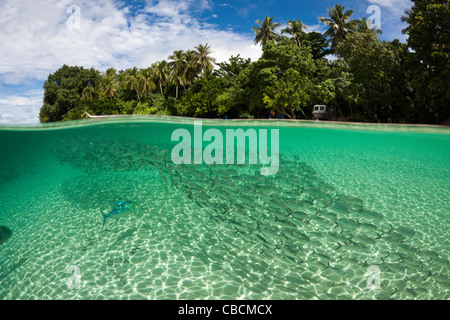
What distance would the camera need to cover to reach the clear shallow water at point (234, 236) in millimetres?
4711

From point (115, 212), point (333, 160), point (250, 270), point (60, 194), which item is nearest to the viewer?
point (250, 270)

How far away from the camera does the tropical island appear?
1927 centimetres

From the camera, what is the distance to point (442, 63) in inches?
725

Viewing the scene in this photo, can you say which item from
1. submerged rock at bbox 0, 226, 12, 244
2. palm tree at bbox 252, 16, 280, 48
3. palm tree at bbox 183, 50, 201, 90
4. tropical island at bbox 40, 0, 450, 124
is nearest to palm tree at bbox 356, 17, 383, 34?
tropical island at bbox 40, 0, 450, 124

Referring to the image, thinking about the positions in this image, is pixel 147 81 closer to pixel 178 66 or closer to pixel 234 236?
pixel 178 66

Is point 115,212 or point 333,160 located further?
point 333,160

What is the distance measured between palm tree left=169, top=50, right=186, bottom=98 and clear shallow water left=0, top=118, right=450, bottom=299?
91.5ft

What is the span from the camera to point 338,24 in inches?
1268

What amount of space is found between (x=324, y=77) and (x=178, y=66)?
21.5m

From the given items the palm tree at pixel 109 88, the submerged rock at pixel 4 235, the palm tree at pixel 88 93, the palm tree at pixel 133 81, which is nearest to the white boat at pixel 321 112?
the submerged rock at pixel 4 235

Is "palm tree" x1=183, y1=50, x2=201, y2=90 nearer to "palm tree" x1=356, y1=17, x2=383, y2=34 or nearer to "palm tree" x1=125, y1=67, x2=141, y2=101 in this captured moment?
"palm tree" x1=125, y1=67, x2=141, y2=101

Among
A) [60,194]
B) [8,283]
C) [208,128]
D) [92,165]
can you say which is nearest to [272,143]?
[208,128]
